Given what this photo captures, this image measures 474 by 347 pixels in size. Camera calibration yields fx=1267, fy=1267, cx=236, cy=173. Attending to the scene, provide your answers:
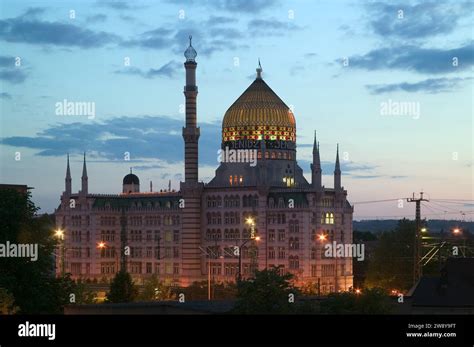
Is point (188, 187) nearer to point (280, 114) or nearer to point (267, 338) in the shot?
point (280, 114)

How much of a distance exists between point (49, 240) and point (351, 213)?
7638 cm

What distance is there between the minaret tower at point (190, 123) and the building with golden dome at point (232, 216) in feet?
0.40

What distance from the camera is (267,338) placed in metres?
43.6

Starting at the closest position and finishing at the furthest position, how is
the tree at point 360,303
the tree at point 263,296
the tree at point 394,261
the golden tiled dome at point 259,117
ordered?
the tree at point 263,296 → the tree at point 360,303 → the tree at point 394,261 → the golden tiled dome at point 259,117

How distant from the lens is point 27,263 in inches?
2977

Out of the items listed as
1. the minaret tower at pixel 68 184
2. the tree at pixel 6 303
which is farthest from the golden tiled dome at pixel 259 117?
the tree at pixel 6 303

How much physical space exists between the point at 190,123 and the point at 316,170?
16877 millimetres

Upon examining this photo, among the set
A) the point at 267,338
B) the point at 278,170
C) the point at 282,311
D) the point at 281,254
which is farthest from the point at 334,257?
the point at 267,338

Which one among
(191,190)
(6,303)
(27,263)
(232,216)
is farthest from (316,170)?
(6,303)

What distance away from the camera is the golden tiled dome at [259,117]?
162m

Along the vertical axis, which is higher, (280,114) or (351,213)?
(280,114)

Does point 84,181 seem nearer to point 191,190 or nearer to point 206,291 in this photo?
point 191,190

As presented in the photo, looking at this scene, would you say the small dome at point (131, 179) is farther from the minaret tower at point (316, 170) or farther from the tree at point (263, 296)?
the tree at point (263, 296)

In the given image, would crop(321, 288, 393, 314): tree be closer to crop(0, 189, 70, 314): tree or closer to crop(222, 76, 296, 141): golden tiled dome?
crop(0, 189, 70, 314): tree
